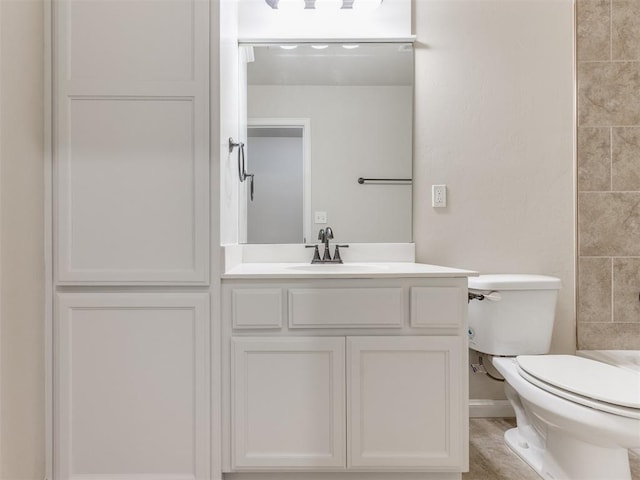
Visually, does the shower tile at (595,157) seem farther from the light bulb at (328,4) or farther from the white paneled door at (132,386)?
the white paneled door at (132,386)

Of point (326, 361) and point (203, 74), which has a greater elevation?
point (203, 74)

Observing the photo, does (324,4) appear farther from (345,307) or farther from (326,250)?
(345,307)

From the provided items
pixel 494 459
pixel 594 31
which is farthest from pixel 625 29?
pixel 494 459

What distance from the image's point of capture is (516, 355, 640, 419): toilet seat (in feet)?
3.79

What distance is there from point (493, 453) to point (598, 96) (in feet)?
5.68

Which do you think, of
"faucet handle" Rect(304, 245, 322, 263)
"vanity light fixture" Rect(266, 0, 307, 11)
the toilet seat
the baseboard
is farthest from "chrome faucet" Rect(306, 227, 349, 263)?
"vanity light fixture" Rect(266, 0, 307, 11)

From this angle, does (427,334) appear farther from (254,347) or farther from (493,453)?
(493,453)

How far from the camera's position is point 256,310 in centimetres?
130

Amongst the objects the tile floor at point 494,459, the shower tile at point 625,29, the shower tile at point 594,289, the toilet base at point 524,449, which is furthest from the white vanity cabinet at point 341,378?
the shower tile at point 625,29

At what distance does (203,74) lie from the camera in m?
1.30

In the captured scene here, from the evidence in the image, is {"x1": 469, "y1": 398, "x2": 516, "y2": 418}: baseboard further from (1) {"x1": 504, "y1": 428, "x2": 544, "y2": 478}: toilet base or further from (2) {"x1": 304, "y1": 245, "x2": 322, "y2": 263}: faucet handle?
(2) {"x1": 304, "y1": 245, "x2": 322, "y2": 263}: faucet handle

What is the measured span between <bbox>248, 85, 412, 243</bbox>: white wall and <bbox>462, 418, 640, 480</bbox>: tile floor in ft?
3.15

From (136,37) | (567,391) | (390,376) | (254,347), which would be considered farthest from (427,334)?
(136,37)

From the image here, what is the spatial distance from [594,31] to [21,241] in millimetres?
2577
